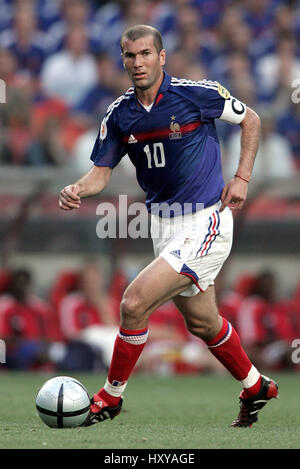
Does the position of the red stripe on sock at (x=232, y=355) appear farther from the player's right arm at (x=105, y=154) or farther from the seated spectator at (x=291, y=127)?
the seated spectator at (x=291, y=127)

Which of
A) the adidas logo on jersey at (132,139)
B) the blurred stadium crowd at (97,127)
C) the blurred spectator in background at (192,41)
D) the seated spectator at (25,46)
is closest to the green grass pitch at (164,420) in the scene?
the blurred stadium crowd at (97,127)

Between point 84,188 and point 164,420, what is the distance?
1.73 m

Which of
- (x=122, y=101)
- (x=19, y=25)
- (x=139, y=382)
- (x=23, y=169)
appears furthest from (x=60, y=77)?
(x=122, y=101)

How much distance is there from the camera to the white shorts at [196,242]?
230 inches

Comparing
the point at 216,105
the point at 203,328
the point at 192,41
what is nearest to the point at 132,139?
the point at 216,105

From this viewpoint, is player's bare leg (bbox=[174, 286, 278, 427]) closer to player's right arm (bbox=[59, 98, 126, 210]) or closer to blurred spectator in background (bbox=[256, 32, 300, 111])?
player's right arm (bbox=[59, 98, 126, 210])

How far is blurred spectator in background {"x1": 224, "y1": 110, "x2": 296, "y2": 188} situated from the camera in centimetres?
1162

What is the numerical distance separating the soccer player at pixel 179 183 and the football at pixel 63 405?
0.20 metres

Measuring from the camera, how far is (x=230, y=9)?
15703 mm

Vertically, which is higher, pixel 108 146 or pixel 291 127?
pixel 291 127

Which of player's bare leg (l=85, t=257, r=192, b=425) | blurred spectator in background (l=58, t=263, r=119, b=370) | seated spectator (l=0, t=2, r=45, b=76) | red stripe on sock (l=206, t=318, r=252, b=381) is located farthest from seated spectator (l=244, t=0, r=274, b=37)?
player's bare leg (l=85, t=257, r=192, b=425)

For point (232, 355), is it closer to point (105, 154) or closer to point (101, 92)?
point (105, 154)

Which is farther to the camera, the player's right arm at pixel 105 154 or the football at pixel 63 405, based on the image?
the player's right arm at pixel 105 154

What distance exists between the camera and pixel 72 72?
13.8 m
